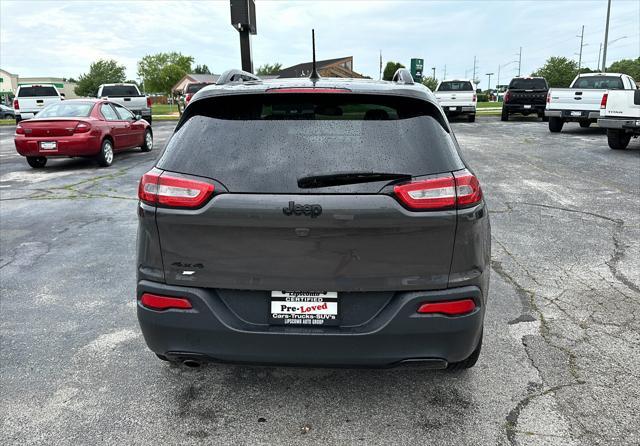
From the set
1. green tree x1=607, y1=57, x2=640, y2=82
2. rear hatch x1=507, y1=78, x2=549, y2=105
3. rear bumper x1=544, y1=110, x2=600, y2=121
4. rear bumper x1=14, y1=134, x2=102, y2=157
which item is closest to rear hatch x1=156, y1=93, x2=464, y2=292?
rear bumper x1=14, y1=134, x2=102, y2=157

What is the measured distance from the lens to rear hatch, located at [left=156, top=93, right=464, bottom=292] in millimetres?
2305

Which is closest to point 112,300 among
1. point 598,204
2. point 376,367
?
point 376,367

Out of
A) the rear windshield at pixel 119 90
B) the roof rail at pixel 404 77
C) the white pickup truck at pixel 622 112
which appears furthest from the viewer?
the rear windshield at pixel 119 90

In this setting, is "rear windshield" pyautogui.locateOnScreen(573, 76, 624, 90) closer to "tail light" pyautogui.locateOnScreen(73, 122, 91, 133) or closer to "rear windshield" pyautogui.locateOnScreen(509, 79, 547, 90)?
"rear windshield" pyautogui.locateOnScreen(509, 79, 547, 90)

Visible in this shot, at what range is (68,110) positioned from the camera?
11.8 metres

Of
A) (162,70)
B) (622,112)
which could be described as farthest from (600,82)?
(162,70)

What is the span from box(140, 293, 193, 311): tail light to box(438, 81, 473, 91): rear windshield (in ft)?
77.4

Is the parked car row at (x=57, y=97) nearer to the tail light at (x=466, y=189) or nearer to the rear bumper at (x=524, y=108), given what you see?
the rear bumper at (x=524, y=108)

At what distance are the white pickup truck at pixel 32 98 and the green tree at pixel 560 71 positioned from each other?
64633 mm

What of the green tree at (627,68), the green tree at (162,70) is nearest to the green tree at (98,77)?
the green tree at (162,70)

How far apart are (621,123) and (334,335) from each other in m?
12.7

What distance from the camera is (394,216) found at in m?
2.29

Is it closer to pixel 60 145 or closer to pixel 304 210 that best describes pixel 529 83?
pixel 60 145

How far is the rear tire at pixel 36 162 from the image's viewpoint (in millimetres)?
11716
